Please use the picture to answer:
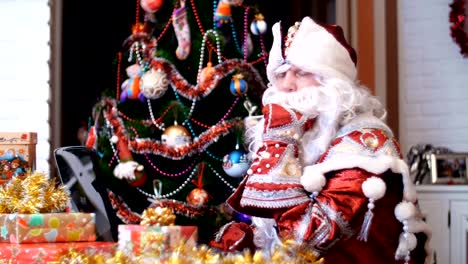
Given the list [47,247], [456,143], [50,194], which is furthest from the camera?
[456,143]

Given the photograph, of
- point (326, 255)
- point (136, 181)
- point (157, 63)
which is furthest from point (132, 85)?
point (326, 255)

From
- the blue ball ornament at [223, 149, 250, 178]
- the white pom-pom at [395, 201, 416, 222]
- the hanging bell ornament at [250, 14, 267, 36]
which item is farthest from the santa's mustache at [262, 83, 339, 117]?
the hanging bell ornament at [250, 14, 267, 36]

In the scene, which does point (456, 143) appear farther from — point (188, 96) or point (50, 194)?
point (50, 194)

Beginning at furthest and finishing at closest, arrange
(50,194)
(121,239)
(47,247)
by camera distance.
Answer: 1. (50,194)
2. (47,247)
3. (121,239)

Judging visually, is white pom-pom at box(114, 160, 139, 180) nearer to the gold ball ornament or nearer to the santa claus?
the gold ball ornament

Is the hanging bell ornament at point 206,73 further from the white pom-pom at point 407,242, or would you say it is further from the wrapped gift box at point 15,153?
the white pom-pom at point 407,242

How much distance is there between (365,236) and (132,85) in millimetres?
1756

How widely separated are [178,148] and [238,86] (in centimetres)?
39

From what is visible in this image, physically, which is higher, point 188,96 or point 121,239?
point 188,96

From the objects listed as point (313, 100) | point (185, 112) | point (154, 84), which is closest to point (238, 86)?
point (185, 112)

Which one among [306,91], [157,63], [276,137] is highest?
[157,63]

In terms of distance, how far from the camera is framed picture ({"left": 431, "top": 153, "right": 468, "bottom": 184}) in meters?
3.57

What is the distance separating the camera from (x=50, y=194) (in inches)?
74.9

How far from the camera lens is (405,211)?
2.05m
